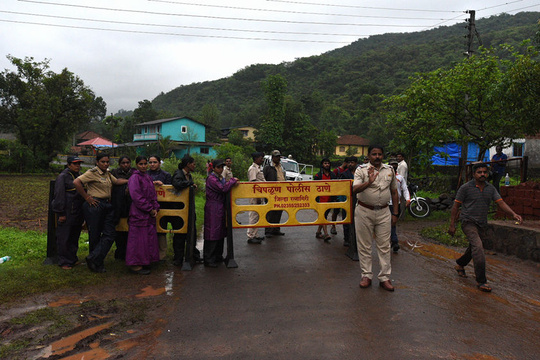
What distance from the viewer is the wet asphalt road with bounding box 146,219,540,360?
3.62m

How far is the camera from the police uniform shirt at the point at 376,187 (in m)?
5.33

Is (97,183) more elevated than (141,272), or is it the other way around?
(97,183)

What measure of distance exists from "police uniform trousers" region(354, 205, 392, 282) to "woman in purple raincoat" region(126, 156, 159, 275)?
120 inches

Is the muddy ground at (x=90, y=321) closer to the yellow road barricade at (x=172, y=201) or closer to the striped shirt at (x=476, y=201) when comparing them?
the yellow road barricade at (x=172, y=201)

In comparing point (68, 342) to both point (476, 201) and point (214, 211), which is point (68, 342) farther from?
point (476, 201)

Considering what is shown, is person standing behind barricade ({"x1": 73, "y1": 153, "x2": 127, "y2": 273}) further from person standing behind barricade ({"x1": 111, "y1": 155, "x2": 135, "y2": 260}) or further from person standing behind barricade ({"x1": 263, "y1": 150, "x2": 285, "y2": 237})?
person standing behind barricade ({"x1": 263, "y1": 150, "x2": 285, "y2": 237})

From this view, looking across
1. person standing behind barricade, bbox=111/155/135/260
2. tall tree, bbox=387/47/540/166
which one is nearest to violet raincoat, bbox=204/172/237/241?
person standing behind barricade, bbox=111/155/135/260

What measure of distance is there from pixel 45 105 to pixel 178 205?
28.3 meters

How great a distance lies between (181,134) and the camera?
49.6 meters

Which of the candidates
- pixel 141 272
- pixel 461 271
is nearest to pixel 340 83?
pixel 461 271

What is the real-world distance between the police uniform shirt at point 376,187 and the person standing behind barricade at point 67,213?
4.08 m

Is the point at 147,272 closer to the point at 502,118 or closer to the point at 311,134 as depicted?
the point at 502,118

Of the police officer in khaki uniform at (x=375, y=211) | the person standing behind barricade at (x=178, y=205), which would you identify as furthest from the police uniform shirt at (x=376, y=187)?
the person standing behind barricade at (x=178, y=205)

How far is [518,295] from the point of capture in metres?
5.35
